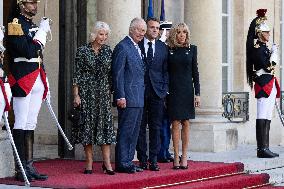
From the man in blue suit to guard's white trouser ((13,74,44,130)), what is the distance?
1.07m

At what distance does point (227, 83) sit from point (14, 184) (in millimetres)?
7321

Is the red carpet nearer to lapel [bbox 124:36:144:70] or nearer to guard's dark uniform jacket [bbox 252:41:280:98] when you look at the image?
lapel [bbox 124:36:144:70]

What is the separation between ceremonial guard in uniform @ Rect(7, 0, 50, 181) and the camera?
8.48 metres

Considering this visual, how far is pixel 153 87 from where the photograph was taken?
9.79 metres

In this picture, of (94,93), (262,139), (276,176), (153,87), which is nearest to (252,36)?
(262,139)

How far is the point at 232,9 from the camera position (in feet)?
49.8

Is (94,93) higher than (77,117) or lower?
higher

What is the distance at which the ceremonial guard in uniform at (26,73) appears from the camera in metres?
8.48

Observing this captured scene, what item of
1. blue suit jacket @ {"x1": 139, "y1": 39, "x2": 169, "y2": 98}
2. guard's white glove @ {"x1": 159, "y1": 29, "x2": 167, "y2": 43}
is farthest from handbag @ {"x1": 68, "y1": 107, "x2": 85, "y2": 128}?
guard's white glove @ {"x1": 159, "y1": 29, "x2": 167, "y2": 43}

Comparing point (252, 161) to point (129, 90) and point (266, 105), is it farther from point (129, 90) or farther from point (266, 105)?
point (129, 90)

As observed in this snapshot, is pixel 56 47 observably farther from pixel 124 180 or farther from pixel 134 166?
pixel 124 180

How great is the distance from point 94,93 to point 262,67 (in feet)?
11.2

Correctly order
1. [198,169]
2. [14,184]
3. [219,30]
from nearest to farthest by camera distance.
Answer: [14,184] < [198,169] < [219,30]

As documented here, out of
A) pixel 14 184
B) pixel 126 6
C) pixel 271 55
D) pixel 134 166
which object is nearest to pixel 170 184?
pixel 134 166
